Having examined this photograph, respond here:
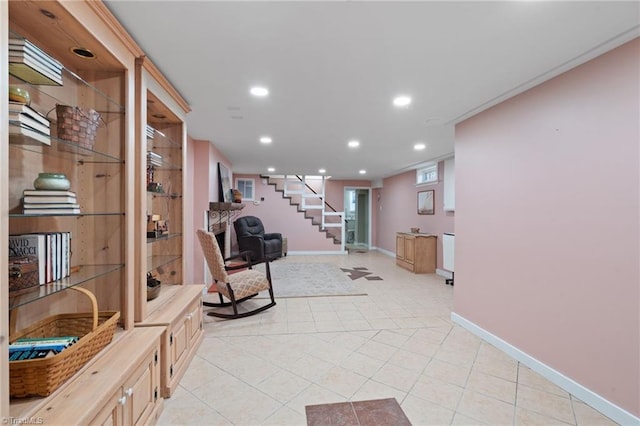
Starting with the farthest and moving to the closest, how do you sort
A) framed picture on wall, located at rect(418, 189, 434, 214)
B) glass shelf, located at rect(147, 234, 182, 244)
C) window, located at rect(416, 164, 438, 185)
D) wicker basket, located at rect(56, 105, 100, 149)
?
framed picture on wall, located at rect(418, 189, 434, 214) < window, located at rect(416, 164, 438, 185) < glass shelf, located at rect(147, 234, 182, 244) < wicker basket, located at rect(56, 105, 100, 149)

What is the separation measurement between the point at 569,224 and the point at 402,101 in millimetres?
1651

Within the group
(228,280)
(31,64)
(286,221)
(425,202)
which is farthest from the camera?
(286,221)

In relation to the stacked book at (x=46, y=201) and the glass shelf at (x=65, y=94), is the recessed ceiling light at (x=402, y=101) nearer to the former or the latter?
the glass shelf at (x=65, y=94)

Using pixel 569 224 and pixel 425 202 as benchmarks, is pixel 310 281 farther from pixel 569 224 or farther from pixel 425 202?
pixel 569 224

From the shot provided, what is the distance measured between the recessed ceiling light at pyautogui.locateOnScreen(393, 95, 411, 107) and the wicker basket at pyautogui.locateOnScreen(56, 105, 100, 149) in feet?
7.48

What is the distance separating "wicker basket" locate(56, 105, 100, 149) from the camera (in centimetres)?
140

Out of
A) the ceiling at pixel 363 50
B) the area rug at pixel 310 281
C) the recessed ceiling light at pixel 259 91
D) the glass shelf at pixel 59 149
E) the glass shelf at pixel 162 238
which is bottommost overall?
the area rug at pixel 310 281

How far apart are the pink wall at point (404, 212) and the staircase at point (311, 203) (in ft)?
4.67

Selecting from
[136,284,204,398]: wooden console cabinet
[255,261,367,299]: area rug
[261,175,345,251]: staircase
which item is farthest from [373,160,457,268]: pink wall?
[136,284,204,398]: wooden console cabinet

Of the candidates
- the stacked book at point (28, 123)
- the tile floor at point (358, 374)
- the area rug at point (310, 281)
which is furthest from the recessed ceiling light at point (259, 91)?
the area rug at point (310, 281)

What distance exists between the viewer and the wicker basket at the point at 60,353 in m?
1.06

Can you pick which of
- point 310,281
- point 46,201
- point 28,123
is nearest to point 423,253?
point 310,281

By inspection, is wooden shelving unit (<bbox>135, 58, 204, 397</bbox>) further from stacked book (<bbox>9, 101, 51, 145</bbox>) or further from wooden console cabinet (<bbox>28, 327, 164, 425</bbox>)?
stacked book (<bbox>9, 101, 51, 145</bbox>)

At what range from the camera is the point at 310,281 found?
500 cm
